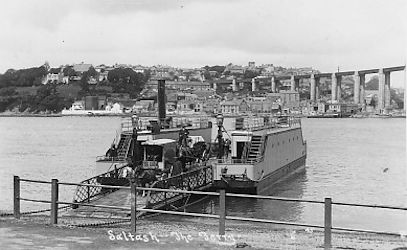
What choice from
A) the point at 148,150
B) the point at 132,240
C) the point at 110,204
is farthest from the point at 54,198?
the point at 148,150

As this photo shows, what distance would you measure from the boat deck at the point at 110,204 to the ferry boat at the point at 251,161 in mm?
7062

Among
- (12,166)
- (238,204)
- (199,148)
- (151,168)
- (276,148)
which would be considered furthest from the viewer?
(12,166)

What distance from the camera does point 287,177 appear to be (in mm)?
37969

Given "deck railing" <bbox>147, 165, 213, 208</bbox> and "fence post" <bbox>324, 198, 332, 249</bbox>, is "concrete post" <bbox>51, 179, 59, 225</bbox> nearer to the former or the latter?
"fence post" <bbox>324, 198, 332, 249</bbox>

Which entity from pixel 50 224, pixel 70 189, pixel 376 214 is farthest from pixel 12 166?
pixel 50 224

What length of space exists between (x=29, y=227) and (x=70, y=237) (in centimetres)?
134

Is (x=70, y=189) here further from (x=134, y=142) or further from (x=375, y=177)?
(x=375, y=177)

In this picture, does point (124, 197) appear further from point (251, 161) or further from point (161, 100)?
point (161, 100)

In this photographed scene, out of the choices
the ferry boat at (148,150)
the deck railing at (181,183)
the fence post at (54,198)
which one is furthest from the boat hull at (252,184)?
the fence post at (54,198)

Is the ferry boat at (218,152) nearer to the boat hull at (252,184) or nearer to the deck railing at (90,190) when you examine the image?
the boat hull at (252,184)

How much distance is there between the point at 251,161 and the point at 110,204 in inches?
409

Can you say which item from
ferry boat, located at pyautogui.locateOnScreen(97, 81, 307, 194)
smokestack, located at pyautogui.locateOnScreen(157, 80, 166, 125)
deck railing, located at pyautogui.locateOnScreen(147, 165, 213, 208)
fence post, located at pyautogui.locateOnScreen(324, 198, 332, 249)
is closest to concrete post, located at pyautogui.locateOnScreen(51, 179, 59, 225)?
fence post, located at pyautogui.locateOnScreen(324, 198, 332, 249)

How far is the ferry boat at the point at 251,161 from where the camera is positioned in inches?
1061

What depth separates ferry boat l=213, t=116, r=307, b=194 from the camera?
26.9 metres
